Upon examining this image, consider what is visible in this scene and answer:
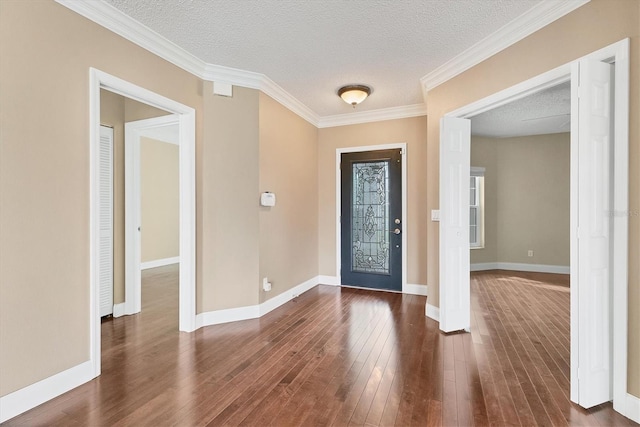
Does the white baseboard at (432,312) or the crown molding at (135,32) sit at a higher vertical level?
the crown molding at (135,32)

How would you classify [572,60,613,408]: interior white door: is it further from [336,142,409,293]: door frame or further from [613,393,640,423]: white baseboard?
[336,142,409,293]: door frame

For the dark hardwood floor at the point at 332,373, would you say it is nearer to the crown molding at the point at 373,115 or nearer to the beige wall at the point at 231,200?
the beige wall at the point at 231,200

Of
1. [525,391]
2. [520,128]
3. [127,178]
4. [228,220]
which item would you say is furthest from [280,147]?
[520,128]

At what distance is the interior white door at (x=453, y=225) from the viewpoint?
3.19 m

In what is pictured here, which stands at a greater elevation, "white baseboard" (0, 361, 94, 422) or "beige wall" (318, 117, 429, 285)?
"beige wall" (318, 117, 429, 285)

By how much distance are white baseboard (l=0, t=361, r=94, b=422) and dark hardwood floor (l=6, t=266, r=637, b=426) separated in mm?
47

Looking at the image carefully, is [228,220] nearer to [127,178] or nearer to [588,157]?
[127,178]

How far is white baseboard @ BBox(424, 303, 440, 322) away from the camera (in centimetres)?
352

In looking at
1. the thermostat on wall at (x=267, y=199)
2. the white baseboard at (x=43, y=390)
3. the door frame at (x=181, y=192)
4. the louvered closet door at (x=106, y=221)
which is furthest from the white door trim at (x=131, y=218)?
the white baseboard at (x=43, y=390)

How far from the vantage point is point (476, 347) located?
2867 millimetres

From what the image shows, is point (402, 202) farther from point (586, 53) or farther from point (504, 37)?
point (586, 53)

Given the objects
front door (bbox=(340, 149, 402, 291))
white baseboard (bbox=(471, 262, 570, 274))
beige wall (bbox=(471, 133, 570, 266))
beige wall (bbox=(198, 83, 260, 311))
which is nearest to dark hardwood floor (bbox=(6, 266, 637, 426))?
→ beige wall (bbox=(198, 83, 260, 311))

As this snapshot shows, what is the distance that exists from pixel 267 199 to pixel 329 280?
85.5 inches

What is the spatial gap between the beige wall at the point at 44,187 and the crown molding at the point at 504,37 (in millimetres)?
3208
